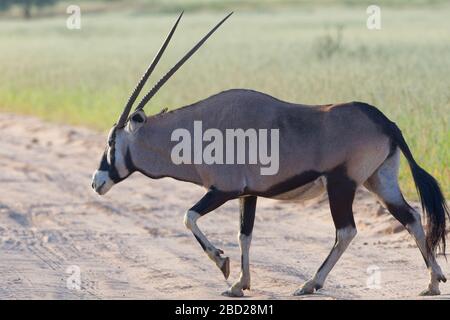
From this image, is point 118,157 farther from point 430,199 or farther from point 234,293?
point 430,199

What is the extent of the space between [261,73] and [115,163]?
14.0 m

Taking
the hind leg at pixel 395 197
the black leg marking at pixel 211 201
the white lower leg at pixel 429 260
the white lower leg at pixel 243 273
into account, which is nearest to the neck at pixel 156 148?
the black leg marking at pixel 211 201

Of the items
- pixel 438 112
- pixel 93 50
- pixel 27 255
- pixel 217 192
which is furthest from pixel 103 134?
pixel 93 50

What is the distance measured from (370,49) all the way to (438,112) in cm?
1430

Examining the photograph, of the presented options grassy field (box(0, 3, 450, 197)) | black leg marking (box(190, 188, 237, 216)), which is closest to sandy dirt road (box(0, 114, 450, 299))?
black leg marking (box(190, 188, 237, 216))

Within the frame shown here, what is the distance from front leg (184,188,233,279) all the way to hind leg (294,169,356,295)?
0.45 metres

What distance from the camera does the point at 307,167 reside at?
7562 mm

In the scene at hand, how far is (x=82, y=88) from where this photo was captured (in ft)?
77.9

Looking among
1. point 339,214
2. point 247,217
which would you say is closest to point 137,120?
point 247,217

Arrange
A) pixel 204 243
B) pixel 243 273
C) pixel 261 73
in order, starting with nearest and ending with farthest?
pixel 204 243 < pixel 243 273 < pixel 261 73

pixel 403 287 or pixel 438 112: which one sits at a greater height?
pixel 438 112

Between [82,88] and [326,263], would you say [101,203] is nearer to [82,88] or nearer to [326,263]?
[326,263]

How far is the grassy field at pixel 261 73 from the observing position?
46.6ft

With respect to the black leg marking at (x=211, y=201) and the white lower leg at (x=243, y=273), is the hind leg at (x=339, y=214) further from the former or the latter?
the black leg marking at (x=211, y=201)
